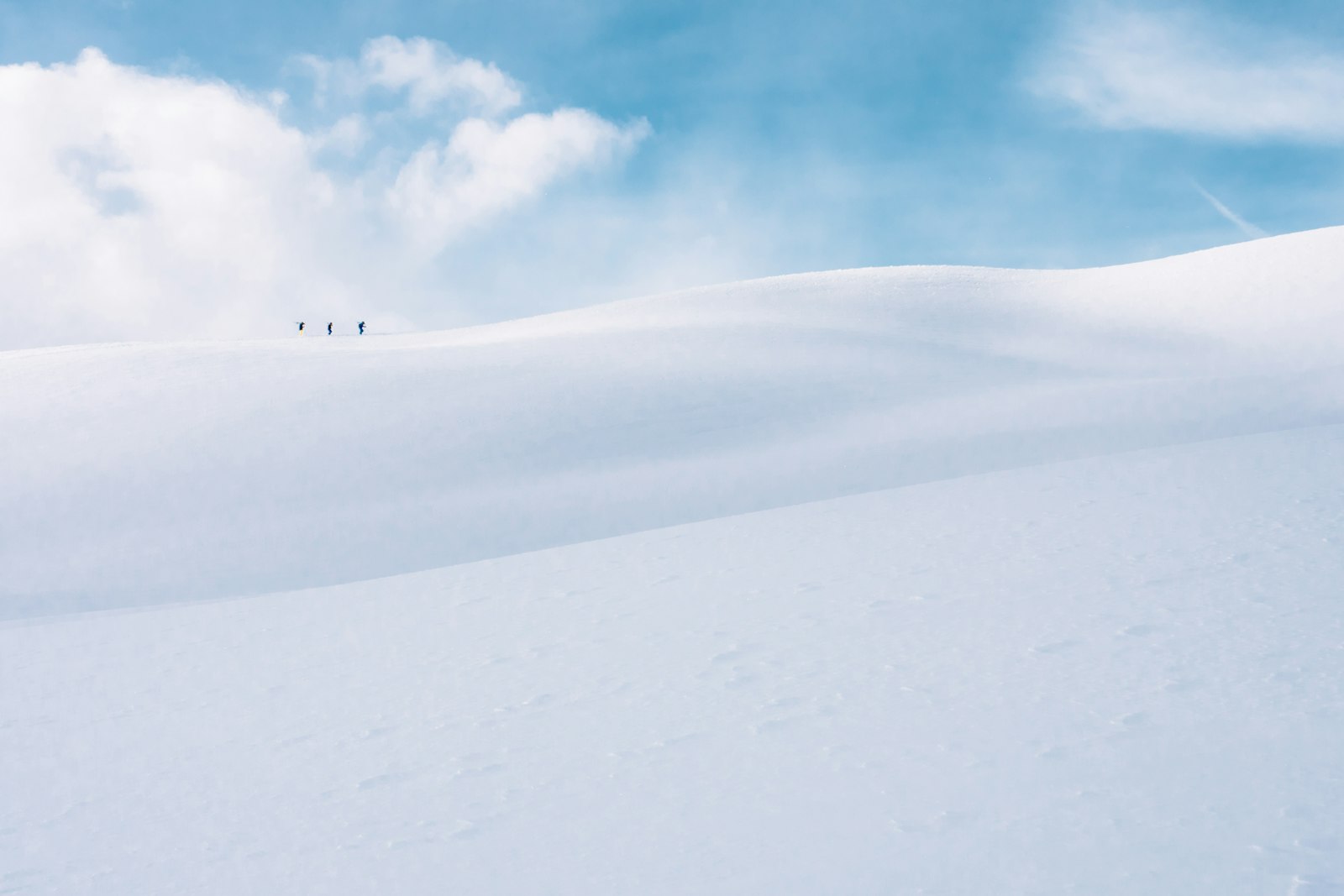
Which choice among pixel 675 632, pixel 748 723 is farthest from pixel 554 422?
pixel 748 723

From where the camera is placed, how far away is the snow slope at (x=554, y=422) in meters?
7.75

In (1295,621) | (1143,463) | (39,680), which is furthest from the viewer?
(1143,463)

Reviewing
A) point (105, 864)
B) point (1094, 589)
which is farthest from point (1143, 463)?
point (105, 864)

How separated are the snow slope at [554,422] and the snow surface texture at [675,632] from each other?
66 mm

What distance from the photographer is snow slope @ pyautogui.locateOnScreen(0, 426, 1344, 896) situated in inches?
114

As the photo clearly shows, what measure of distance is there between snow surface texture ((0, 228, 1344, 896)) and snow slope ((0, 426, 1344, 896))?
2 centimetres

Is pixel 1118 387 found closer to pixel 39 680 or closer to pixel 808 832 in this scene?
pixel 808 832

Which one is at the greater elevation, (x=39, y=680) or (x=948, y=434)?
(x=948, y=434)

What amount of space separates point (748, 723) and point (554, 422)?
6777mm

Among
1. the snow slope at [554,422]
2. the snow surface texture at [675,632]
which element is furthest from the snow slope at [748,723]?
the snow slope at [554,422]

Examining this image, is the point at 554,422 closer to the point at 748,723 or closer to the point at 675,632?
the point at 675,632

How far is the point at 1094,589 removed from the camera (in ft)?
16.1

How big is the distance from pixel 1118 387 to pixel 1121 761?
867 cm

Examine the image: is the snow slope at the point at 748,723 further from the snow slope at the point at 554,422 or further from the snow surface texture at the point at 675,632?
the snow slope at the point at 554,422
